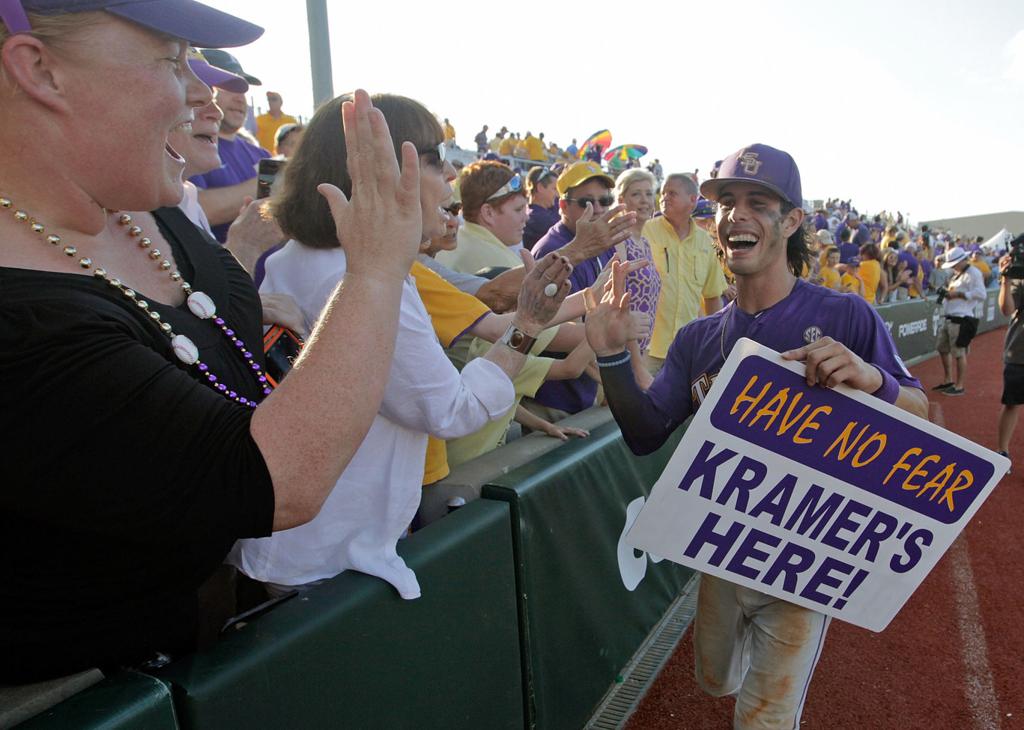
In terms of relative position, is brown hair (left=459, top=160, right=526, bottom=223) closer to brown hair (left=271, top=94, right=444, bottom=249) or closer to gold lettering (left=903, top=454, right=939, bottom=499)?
brown hair (left=271, top=94, right=444, bottom=249)

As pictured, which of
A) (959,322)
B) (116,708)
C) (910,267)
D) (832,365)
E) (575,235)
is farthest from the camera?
(910,267)

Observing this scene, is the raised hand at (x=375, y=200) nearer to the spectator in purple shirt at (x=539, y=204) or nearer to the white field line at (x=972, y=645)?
the white field line at (x=972, y=645)

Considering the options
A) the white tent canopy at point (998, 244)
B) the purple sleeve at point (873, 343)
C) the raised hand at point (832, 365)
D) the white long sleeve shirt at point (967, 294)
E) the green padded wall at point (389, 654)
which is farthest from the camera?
the white tent canopy at point (998, 244)

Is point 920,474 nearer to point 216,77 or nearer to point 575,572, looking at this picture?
point 575,572

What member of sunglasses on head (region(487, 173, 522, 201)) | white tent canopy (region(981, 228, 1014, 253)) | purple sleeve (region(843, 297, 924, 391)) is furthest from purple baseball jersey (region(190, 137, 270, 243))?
white tent canopy (region(981, 228, 1014, 253))

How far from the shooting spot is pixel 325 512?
1.55m

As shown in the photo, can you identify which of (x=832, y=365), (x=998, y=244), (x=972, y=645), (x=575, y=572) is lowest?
(x=998, y=244)

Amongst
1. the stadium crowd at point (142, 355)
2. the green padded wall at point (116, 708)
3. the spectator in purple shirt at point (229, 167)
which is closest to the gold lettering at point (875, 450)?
the stadium crowd at point (142, 355)

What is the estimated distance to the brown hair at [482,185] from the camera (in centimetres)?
368

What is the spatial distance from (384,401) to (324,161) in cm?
59

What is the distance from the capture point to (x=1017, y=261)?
6.08 m

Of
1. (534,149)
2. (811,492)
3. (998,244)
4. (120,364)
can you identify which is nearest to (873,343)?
(811,492)

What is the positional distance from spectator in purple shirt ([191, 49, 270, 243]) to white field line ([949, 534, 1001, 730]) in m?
3.91

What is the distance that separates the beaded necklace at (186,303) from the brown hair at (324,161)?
0.48 meters
